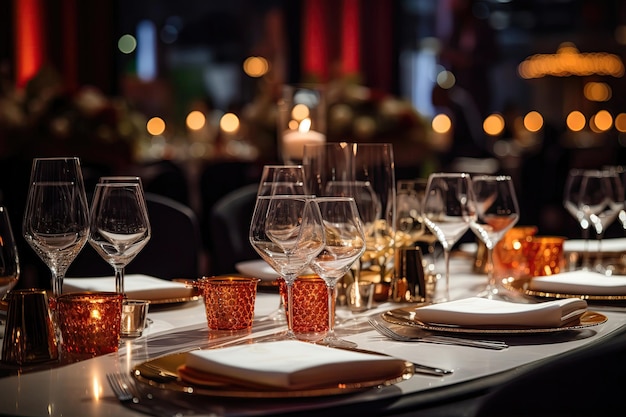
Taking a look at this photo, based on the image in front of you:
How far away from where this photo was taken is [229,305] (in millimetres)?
1532

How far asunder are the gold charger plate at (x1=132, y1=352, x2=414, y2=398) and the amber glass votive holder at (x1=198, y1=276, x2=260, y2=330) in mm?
344

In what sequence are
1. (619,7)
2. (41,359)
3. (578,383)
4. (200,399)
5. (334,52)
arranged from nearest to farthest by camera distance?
1. (578,383)
2. (200,399)
3. (41,359)
4. (334,52)
5. (619,7)

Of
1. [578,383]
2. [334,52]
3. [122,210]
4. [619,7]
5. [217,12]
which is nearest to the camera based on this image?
[578,383]

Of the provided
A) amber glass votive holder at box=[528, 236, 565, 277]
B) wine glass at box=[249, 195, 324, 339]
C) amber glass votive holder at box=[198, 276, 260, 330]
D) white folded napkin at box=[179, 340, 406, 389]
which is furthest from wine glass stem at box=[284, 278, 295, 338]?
amber glass votive holder at box=[528, 236, 565, 277]

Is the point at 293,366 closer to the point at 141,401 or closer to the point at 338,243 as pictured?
the point at 141,401

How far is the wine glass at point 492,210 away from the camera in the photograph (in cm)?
190

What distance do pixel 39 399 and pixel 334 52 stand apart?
10265 mm

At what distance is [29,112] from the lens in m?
5.20

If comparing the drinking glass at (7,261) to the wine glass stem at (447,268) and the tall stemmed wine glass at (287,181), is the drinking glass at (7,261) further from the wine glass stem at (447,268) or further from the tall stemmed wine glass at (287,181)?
the wine glass stem at (447,268)

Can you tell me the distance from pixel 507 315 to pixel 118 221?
0.61 m

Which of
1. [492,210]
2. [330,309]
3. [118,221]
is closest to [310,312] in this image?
[330,309]

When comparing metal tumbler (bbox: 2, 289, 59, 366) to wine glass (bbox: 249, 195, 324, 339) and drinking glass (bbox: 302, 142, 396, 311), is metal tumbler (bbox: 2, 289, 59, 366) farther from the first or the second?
drinking glass (bbox: 302, 142, 396, 311)

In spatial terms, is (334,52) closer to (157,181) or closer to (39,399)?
(157,181)

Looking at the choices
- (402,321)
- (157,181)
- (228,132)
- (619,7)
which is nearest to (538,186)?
(228,132)
